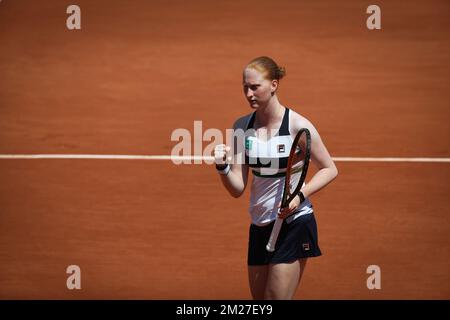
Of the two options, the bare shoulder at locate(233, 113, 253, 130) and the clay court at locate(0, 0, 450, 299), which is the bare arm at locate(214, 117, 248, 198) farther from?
the clay court at locate(0, 0, 450, 299)

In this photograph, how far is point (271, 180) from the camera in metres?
3.87

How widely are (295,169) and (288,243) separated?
1.31 ft

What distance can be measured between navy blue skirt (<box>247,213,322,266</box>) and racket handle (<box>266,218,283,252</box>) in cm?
3

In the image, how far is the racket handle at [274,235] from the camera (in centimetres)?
378

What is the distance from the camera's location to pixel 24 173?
6.99 meters

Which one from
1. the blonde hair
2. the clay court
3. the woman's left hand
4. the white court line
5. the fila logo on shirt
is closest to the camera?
the woman's left hand

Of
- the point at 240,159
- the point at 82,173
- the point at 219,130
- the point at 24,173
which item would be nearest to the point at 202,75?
the point at 219,130

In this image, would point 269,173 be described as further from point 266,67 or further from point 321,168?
point 266,67

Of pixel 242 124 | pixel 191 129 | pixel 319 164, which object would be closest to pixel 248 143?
pixel 242 124

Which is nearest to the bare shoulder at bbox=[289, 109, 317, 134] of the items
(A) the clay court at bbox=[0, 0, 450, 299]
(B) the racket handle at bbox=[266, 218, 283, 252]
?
(B) the racket handle at bbox=[266, 218, 283, 252]

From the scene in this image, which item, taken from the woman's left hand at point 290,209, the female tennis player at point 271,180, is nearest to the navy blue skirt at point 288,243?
the female tennis player at point 271,180

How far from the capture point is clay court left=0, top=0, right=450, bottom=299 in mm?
6543

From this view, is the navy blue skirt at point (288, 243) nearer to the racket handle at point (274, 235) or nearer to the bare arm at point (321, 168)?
the racket handle at point (274, 235)

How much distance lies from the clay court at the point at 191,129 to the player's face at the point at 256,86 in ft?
9.80
